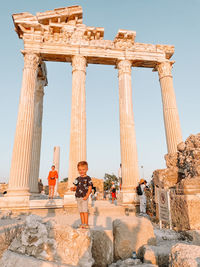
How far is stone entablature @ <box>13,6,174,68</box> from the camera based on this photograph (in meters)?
14.0

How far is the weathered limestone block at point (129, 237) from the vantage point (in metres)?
3.61

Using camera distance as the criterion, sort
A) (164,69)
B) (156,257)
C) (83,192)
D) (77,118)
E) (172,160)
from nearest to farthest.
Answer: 1. (156,257)
2. (83,192)
3. (172,160)
4. (77,118)
5. (164,69)

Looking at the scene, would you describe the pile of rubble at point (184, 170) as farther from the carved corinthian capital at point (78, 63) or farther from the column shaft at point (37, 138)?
the column shaft at point (37, 138)

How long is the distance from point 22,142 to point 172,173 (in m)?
9.15

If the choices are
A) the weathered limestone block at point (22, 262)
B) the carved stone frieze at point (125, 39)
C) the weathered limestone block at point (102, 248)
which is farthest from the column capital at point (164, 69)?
the weathered limestone block at point (22, 262)

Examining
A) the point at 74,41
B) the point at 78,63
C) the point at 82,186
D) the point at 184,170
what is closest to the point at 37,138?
the point at 78,63

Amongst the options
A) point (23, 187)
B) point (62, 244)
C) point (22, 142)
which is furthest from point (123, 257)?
point (22, 142)

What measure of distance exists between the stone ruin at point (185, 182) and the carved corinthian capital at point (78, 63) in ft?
32.4

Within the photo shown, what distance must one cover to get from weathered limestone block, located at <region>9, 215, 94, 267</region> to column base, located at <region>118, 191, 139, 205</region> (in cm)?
890

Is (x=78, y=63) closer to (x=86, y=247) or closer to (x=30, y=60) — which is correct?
(x=30, y=60)

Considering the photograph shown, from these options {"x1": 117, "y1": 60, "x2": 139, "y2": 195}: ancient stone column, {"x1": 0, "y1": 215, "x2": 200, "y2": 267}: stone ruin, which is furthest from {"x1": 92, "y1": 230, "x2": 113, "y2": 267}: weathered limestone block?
{"x1": 117, "y1": 60, "x2": 139, "y2": 195}: ancient stone column

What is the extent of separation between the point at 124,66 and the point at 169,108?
507 centimetres

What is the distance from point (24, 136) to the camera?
1177 centimetres

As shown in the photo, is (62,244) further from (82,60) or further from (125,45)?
(125,45)
